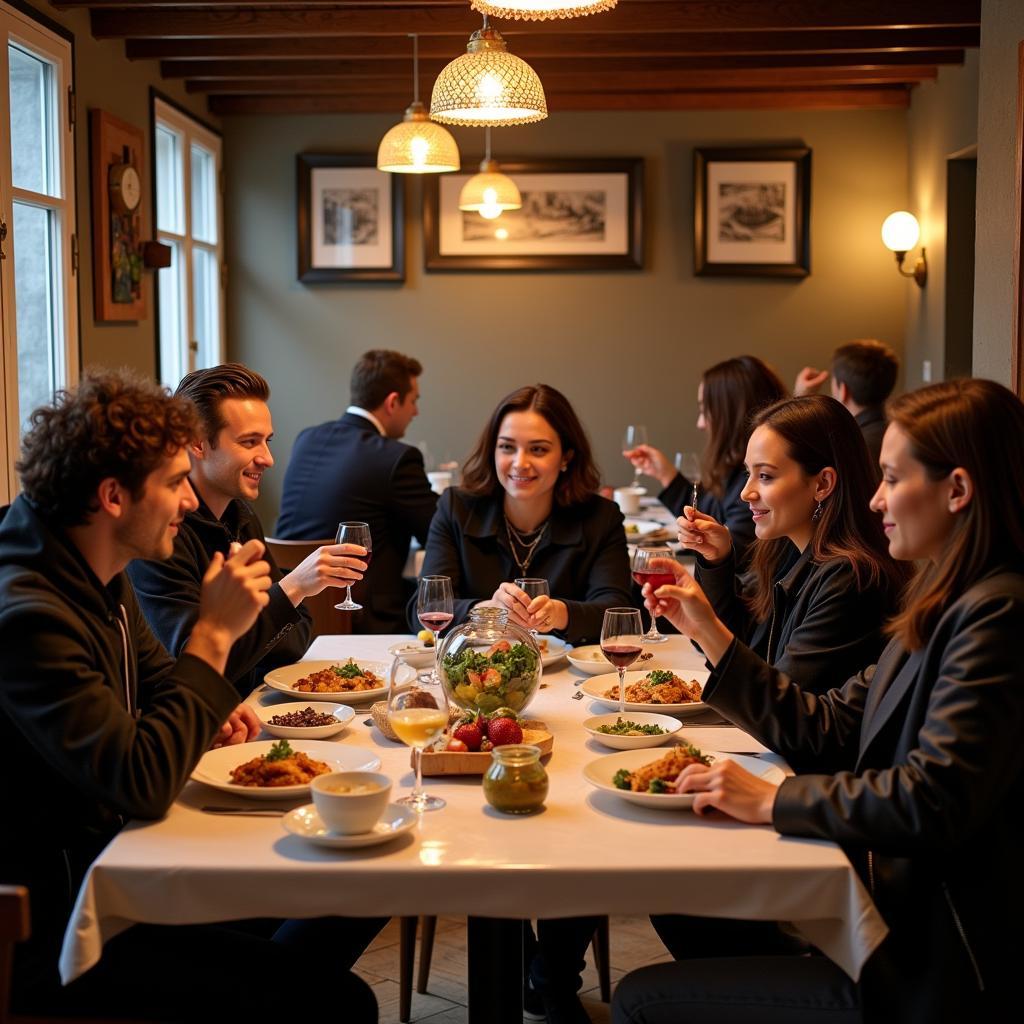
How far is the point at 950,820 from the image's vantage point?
1.76m

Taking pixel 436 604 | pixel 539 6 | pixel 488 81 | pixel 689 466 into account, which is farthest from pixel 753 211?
pixel 436 604

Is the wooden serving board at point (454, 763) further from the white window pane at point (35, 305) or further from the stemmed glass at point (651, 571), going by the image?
the white window pane at point (35, 305)

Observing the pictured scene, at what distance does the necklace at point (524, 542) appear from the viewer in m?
3.62

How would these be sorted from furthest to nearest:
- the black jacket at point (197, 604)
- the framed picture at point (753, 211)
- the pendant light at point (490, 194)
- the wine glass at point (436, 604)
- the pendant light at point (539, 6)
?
the framed picture at point (753, 211), the pendant light at point (490, 194), the pendant light at point (539, 6), the black jacket at point (197, 604), the wine glass at point (436, 604)

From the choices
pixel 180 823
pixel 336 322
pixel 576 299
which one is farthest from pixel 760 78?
pixel 180 823

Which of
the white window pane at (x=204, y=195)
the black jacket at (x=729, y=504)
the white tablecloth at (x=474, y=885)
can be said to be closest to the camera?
the white tablecloth at (x=474, y=885)

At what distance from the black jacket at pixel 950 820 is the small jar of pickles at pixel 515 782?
0.35m

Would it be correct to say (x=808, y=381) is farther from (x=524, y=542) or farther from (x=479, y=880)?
(x=479, y=880)

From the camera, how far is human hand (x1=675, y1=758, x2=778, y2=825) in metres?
1.89

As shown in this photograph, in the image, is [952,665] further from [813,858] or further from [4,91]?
[4,91]

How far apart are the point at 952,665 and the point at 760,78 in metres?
5.86

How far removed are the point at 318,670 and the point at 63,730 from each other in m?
1.09

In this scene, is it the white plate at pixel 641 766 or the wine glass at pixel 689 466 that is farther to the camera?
the wine glass at pixel 689 466

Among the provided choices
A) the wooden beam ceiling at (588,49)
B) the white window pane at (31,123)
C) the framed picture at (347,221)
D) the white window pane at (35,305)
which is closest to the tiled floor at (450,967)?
the white window pane at (35,305)
